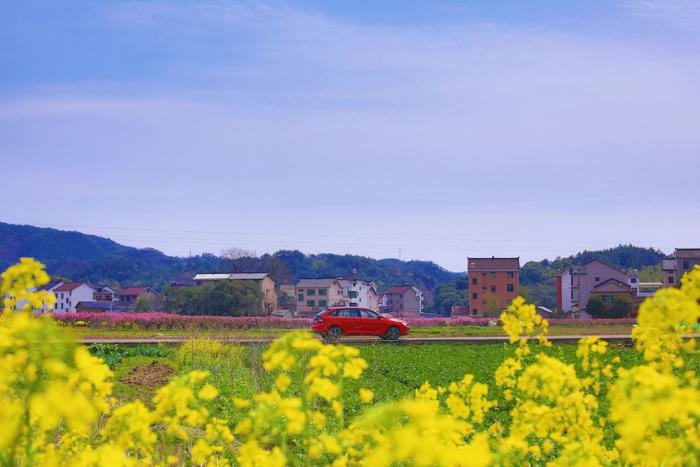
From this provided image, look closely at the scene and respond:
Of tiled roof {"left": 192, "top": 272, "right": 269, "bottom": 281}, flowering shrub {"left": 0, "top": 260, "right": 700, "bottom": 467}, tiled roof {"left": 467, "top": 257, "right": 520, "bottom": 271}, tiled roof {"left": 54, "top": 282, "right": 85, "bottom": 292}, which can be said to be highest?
tiled roof {"left": 467, "top": 257, "right": 520, "bottom": 271}

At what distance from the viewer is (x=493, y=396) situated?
8.34 metres

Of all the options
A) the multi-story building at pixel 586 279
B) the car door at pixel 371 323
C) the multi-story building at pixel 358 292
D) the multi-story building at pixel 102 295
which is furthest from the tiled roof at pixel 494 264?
the multi-story building at pixel 102 295

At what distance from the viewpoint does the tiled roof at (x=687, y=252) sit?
55844 millimetres

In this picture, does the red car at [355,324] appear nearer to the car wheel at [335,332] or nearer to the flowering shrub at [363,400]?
the car wheel at [335,332]

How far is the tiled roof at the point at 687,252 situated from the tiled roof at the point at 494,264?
18.6 metres

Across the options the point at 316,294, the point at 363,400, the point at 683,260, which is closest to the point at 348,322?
the point at 363,400

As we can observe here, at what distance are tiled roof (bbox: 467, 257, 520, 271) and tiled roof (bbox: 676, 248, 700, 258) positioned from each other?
18566mm

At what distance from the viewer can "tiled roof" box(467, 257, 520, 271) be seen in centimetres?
6831

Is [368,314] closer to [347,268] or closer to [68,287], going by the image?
[68,287]

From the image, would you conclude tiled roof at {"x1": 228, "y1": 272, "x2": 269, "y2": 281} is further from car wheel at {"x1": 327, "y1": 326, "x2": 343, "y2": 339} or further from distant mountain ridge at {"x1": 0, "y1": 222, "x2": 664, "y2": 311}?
car wheel at {"x1": 327, "y1": 326, "x2": 343, "y2": 339}


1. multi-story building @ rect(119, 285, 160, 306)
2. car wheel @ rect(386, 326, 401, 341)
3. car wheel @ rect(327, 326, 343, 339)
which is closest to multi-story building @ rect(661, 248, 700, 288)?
car wheel @ rect(386, 326, 401, 341)

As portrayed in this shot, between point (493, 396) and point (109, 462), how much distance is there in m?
7.44

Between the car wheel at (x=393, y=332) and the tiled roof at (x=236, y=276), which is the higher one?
the tiled roof at (x=236, y=276)

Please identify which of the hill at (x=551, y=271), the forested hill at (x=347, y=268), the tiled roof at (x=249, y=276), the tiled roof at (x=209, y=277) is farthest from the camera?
the forested hill at (x=347, y=268)
